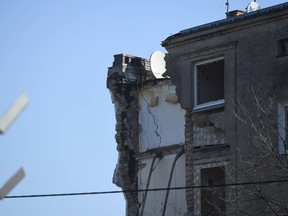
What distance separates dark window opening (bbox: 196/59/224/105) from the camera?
24.0 metres

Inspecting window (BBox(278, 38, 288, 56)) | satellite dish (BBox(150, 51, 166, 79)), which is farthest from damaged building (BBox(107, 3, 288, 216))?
satellite dish (BBox(150, 51, 166, 79))

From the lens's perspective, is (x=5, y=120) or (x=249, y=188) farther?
(x=249, y=188)

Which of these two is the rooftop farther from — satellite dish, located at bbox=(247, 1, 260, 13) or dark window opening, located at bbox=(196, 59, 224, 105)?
satellite dish, located at bbox=(247, 1, 260, 13)

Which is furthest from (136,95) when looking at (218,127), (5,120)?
(5,120)

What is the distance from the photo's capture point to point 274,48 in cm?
2170

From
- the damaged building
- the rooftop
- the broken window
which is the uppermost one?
the rooftop

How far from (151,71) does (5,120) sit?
23911 mm

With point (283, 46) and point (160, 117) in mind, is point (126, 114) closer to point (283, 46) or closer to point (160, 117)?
point (160, 117)

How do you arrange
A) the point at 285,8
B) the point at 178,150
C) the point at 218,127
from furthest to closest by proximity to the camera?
1. the point at 178,150
2. the point at 218,127
3. the point at 285,8

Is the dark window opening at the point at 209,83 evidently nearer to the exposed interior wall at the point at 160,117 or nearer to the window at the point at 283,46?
the exposed interior wall at the point at 160,117

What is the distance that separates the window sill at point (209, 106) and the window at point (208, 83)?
1.6 inches

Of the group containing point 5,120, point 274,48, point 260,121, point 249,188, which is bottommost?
point 5,120

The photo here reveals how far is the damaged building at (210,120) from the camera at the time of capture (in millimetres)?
20797

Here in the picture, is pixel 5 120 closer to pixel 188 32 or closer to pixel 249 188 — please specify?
pixel 249 188
